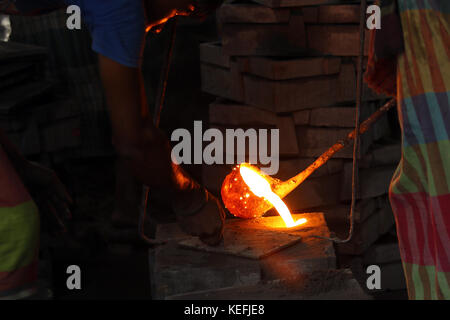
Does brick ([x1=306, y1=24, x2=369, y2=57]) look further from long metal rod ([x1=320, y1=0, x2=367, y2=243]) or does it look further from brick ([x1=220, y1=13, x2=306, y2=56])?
long metal rod ([x1=320, y1=0, x2=367, y2=243])

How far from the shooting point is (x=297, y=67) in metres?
3.80

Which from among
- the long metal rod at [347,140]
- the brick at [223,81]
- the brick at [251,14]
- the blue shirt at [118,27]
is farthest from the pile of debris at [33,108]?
the blue shirt at [118,27]

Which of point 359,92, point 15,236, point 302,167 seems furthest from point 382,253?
point 15,236

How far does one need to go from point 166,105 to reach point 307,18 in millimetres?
Answer: 2141

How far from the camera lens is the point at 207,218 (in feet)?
9.04

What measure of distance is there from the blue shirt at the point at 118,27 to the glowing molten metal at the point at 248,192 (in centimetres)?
80

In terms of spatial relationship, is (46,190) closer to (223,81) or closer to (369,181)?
(223,81)

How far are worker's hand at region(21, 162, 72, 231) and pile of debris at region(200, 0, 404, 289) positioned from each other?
1458mm

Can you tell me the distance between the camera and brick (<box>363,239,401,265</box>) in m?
4.20

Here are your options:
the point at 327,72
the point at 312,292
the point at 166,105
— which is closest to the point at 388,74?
the point at 312,292

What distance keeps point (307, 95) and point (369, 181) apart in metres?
0.66

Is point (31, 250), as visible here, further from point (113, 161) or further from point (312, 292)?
point (113, 161)

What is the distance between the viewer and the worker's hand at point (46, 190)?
2.81 metres

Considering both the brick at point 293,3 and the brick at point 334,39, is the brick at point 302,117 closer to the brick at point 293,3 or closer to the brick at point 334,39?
the brick at point 334,39
